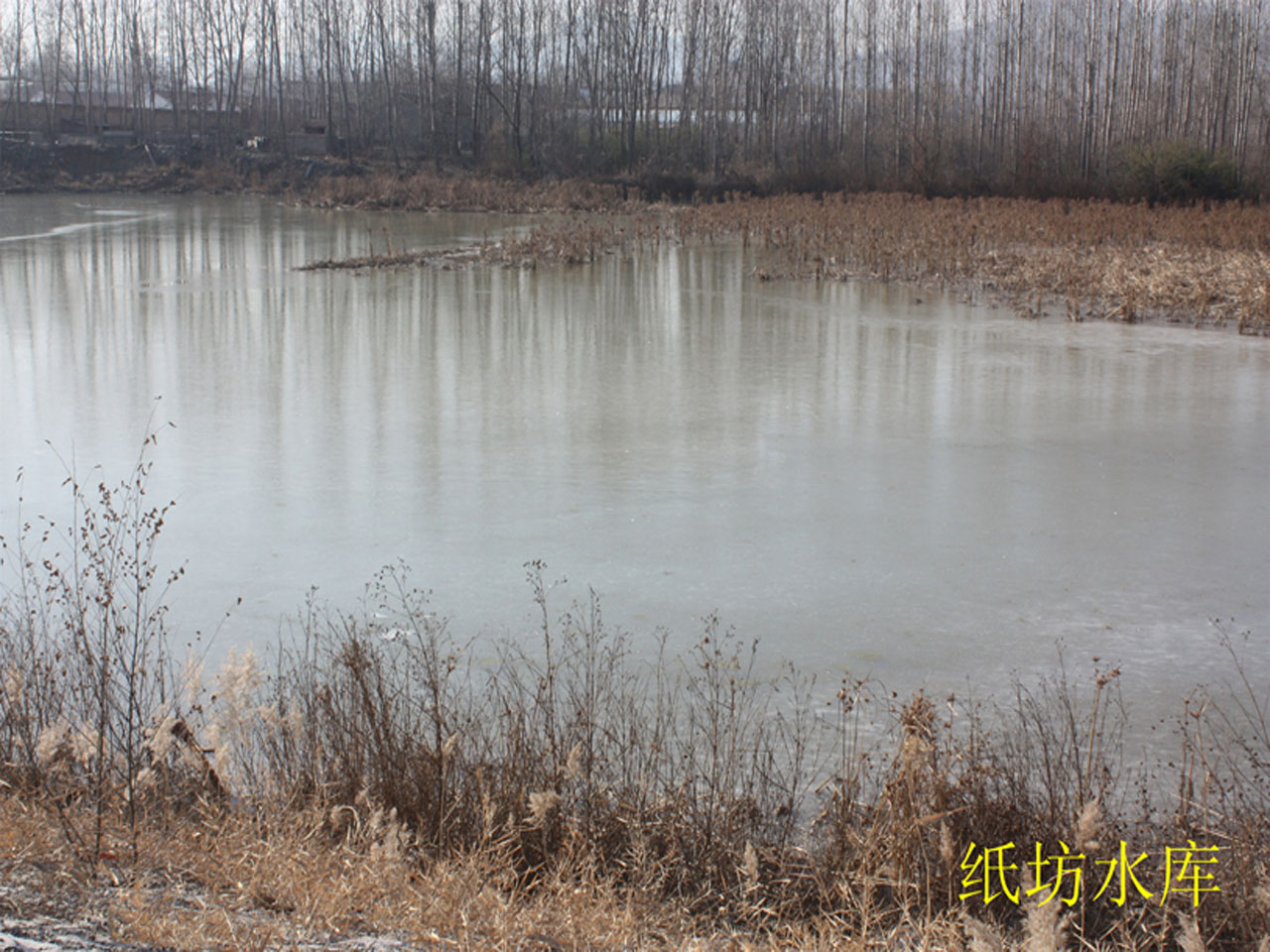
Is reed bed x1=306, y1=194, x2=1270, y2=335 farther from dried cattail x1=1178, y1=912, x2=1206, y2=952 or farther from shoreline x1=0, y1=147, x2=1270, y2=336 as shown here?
dried cattail x1=1178, y1=912, x2=1206, y2=952

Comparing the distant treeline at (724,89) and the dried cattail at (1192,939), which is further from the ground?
the distant treeline at (724,89)

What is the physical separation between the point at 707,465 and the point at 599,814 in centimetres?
401

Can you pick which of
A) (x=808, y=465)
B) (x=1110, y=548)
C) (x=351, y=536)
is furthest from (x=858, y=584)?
(x=351, y=536)

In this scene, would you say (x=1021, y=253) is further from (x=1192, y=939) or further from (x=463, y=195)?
(x=463, y=195)

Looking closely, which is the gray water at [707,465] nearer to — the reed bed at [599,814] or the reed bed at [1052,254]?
the reed bed at [599,814]

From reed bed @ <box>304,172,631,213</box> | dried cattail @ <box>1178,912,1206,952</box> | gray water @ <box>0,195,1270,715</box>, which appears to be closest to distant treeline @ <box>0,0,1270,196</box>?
reed bed @ <box>304,172,631,213</box>

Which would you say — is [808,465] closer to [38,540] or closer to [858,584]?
[858,584]

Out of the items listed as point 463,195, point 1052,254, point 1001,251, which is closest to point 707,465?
point 1052,254

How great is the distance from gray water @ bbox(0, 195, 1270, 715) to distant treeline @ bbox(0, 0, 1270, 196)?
2941 centimetres

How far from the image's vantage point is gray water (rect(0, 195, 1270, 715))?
16.9ft

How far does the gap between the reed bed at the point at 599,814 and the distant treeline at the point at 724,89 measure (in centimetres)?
3700

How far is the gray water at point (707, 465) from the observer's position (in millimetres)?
5164

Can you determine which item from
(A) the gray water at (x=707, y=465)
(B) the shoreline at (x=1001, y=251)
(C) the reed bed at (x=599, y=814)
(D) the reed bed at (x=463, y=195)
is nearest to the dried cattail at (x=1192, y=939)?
(C) the reed bed at (x=599, y=814)

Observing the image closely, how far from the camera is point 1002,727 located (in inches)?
163
